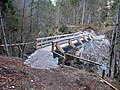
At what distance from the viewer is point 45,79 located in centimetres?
844

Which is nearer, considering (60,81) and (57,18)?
(60,81)

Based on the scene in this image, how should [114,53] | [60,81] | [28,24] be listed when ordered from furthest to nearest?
[28,24]
[114,53]
[60,81]

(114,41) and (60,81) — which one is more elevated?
(114,41)

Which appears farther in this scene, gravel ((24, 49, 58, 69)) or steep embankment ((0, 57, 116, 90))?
gravel ((24, 49, 58, 69))

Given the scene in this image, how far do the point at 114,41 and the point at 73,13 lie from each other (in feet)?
139

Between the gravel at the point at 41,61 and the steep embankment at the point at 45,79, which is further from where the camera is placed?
the gravel at the point at 41,61

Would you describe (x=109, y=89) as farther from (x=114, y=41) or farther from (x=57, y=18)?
(x=57, y=18)

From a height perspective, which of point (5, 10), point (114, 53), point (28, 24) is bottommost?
point (114, 53)

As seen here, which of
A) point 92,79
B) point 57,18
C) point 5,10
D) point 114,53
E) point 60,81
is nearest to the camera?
point 60,81

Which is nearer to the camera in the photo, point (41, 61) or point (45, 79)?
point (45, 79)

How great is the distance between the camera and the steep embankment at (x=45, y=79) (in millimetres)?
6730

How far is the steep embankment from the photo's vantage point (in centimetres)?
673

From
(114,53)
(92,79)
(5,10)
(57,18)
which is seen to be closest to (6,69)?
(92,79)

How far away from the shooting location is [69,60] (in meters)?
13.4
